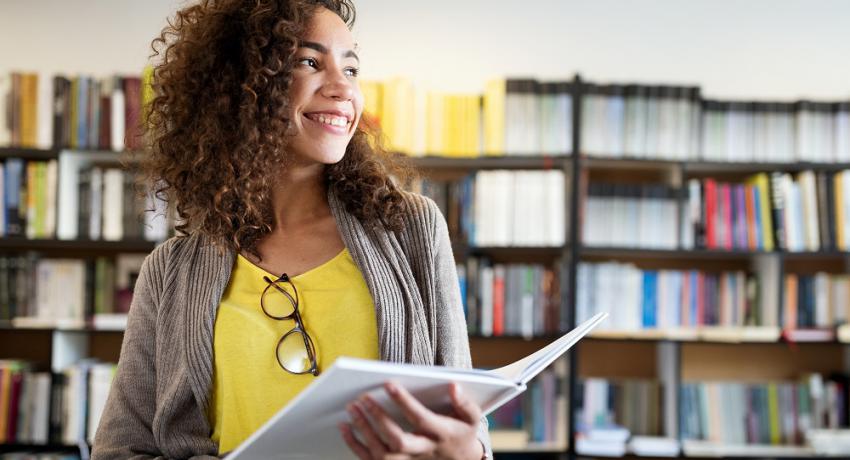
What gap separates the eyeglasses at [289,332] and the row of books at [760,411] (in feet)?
7.62

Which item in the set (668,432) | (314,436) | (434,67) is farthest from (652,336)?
(314,436)

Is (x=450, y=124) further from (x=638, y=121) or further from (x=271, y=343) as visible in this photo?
(x=271, y=343)

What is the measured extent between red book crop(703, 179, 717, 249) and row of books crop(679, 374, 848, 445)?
1.83 ft

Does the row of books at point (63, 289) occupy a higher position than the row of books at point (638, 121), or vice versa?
the row of books at point (638, 121)

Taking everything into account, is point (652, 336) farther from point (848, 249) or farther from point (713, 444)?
point (848, 249)

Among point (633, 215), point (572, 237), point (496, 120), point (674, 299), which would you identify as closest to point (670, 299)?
point (674, 299)

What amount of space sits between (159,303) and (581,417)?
7.32 feet

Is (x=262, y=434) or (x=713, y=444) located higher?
(x=262, y=434)

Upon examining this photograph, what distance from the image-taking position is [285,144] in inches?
51.8

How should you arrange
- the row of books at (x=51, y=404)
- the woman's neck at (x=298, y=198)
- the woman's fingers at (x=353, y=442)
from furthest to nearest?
the row of books at (x=51, y=404) < the woman's neck at (x=298, y=198) < the woman's fingers at (x=353, y=442)

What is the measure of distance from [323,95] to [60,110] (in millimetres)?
2255

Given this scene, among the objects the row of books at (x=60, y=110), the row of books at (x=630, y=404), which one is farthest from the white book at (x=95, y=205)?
the row of books at (x=630, y=404)

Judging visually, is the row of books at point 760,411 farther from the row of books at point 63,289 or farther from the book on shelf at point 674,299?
the row of books at point 63,289

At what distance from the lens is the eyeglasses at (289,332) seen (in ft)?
4.05
